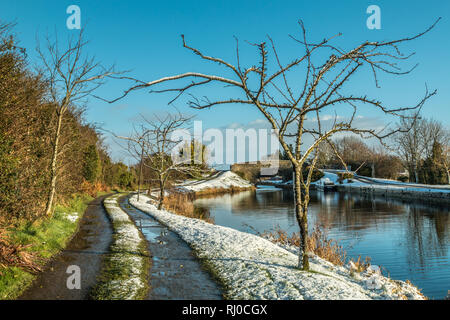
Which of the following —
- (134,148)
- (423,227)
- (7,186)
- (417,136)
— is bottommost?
(423,227)

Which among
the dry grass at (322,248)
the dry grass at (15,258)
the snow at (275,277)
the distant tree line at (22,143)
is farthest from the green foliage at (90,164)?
the dry grass at (15,258)

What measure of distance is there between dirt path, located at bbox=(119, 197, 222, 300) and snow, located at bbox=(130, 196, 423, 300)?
12.3 inches

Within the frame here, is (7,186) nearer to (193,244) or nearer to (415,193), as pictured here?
(193,244)

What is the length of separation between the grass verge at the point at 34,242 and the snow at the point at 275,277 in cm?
401

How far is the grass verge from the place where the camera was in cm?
599

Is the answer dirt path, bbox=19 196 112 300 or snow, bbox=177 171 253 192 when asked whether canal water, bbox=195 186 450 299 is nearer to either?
dirt path, bbox=19 196 112 300

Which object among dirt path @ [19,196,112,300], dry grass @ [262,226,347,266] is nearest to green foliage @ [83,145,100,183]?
dirt path @ [19,196,112,300]

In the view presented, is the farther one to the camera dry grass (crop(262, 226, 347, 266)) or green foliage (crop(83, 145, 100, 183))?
green foliage (crop(83, 145, 100, 183))

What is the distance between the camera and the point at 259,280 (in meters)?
6.62

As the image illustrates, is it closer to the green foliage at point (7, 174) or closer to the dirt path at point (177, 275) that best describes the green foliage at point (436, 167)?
the dirt path at point (177, 275)

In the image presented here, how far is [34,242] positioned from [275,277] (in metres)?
6.75
